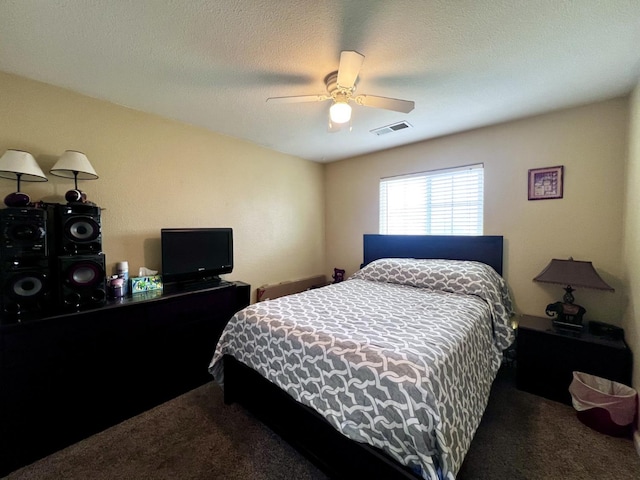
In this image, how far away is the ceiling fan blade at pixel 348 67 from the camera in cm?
139

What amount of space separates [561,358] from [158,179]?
3.82m

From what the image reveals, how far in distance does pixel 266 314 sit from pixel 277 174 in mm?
2271

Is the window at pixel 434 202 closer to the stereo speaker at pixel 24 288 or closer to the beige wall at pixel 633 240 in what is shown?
the beige wall at pixel 633 240

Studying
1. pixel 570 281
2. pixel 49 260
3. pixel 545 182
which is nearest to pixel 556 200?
pixel 545 182

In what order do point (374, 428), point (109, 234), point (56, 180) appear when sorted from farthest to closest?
point (109, 234) < point (56, 180) < point (374, 428)

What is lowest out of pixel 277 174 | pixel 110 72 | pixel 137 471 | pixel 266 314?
pixel 137 471

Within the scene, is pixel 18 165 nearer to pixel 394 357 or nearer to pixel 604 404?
pixel 394 357

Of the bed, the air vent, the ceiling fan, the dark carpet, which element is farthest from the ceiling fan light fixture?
the dark carpet

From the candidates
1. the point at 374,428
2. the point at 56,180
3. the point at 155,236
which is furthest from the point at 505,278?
the point at 56,180

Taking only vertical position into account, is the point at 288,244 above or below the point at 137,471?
above

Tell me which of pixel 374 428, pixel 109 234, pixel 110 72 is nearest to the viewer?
pixel 374 428

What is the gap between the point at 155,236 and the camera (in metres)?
2.50

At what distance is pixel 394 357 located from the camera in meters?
1.26

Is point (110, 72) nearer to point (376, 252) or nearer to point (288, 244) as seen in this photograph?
point (288, 244)
